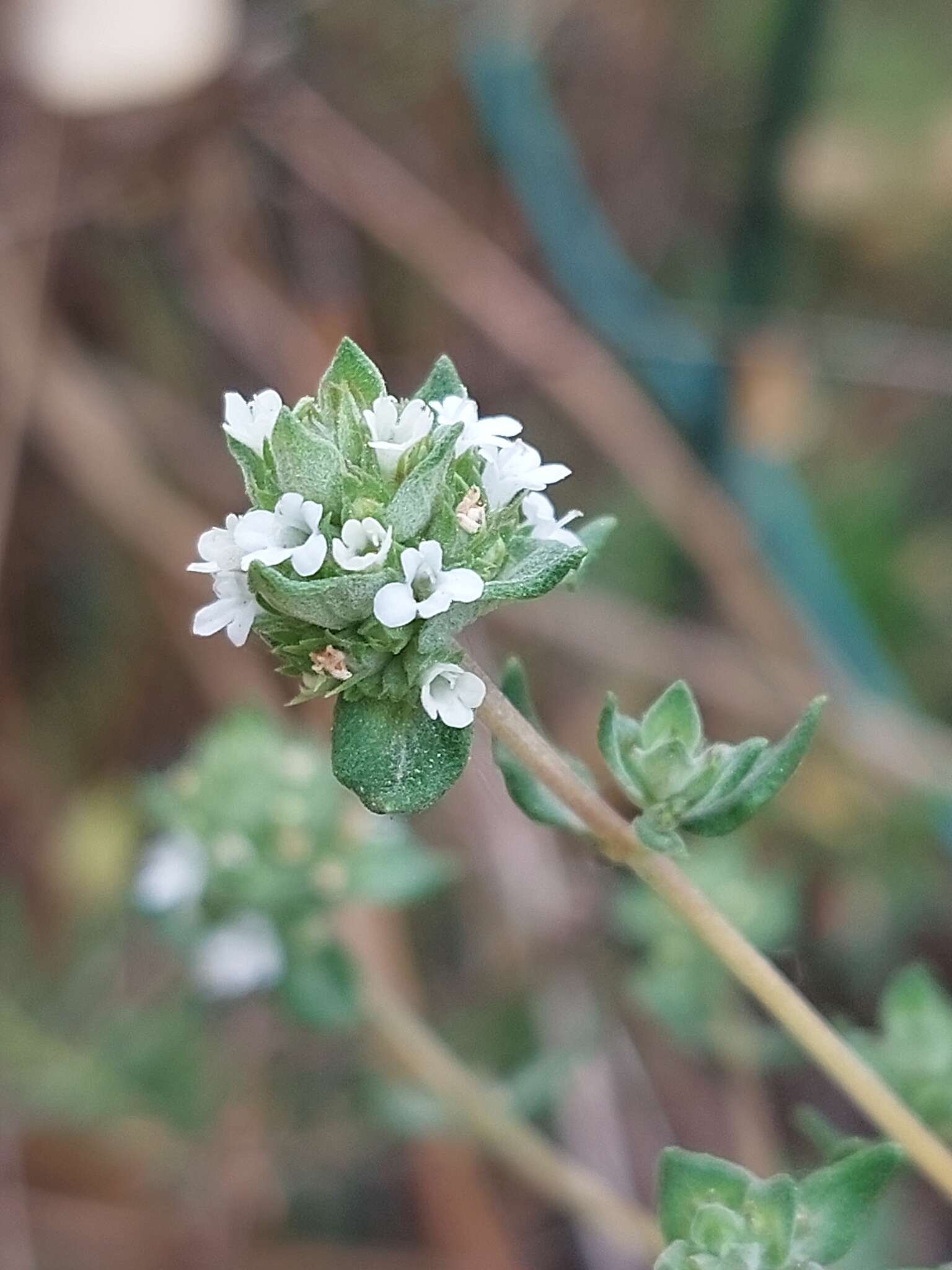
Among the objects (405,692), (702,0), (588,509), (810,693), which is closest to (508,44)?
(702,0)

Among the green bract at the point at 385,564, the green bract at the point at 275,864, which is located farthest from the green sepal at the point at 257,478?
the green bract at the point at 275,864

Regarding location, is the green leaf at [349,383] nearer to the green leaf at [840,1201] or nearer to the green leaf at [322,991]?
the green leaf at [840,1201]

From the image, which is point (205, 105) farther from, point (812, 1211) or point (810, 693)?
point (812, 1211)

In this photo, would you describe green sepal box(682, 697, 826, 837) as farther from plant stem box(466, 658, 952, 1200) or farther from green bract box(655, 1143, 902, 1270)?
green bract box(655, 1143, 902, 1270)

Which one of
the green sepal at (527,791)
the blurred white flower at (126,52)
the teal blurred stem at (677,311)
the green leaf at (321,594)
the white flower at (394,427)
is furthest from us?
the blurred white flower at (126,52)

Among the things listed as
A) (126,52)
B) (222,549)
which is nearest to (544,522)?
(222,549)

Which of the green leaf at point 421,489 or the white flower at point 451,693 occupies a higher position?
the green leaf at point 421,489
